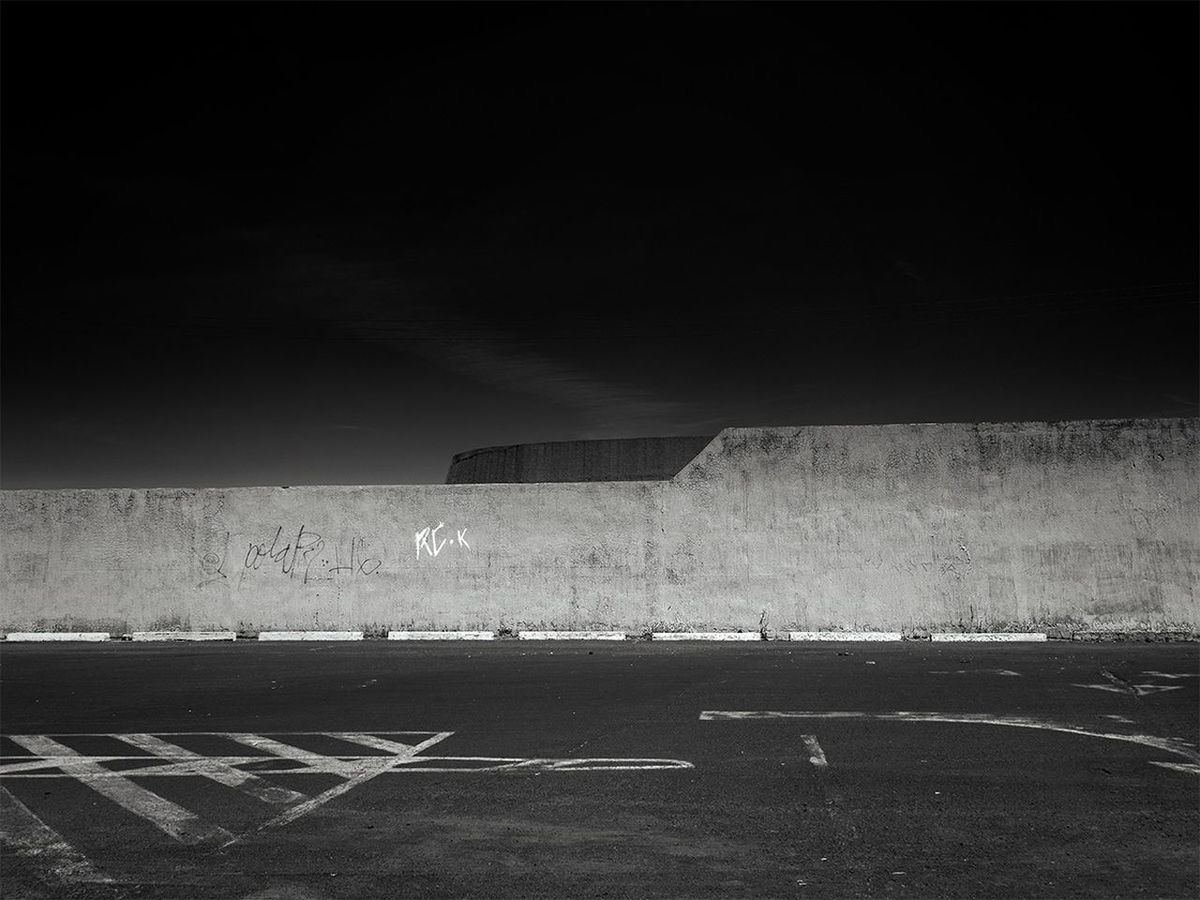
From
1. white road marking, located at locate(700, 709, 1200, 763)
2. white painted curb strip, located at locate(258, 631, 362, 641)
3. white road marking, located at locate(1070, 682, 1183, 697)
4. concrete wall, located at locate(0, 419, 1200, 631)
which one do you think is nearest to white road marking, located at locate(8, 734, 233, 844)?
white road marking, located at locate(700, 709, 1200, 763)

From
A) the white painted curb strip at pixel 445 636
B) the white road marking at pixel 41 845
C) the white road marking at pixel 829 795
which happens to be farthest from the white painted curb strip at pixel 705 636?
the white road marking at pixel 41 845

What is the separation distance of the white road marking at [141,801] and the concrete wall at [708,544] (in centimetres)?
892

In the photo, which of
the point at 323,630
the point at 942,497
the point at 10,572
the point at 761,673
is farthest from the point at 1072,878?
the point at 10,572

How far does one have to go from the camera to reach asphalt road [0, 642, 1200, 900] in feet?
14.9

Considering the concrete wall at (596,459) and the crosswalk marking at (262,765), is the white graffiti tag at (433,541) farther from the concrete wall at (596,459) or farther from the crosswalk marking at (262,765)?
the concrete wall at (596,459)

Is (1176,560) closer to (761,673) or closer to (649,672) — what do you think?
(761,673)

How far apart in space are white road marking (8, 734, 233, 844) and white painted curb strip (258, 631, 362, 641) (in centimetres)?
854

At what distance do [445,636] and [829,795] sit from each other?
10911 millimetres

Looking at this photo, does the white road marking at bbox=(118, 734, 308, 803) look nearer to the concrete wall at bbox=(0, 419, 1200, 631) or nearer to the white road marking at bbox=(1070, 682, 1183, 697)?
the white road marking at bbox=(1070, 682, 1183, 697)

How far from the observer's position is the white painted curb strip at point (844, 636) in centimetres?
1516

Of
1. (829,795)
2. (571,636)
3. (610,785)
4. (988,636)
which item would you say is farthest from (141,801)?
(988,636)

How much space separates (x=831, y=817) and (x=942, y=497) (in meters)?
11.1

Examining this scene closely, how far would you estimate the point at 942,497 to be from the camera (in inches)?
613

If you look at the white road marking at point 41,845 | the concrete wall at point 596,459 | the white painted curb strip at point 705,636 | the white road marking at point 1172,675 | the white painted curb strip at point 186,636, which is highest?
the concrete wall at point 596,459
